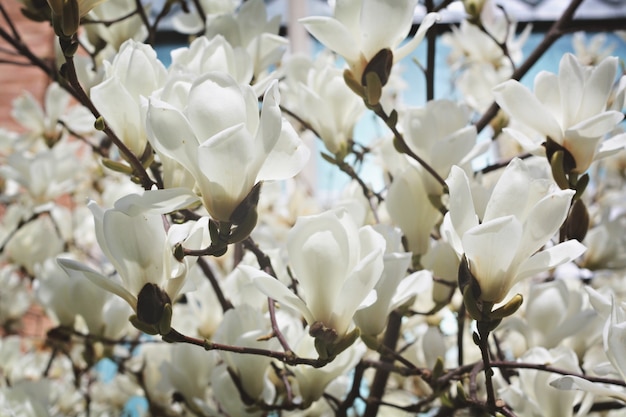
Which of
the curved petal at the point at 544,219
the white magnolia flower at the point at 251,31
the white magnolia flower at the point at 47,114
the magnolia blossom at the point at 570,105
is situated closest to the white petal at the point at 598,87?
the magnolia blossom at the point at 570,105

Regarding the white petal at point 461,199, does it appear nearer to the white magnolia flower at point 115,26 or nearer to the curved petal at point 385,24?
the curved petal at point 385,24

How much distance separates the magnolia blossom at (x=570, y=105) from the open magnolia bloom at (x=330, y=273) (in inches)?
4.7

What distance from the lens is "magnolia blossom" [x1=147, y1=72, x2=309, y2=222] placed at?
253 millimetres

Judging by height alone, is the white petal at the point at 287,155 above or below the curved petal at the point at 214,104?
below

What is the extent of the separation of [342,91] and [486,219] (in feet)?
0.70

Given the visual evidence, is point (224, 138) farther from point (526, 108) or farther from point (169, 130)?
point (526, 108)

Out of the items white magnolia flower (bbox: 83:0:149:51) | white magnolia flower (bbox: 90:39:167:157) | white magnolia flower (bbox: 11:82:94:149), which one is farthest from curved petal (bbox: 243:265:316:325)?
white magnolia flower (bbox: 11:82:94:149)

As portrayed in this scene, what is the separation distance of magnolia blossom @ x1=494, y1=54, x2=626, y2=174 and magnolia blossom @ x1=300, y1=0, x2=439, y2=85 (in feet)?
0.22

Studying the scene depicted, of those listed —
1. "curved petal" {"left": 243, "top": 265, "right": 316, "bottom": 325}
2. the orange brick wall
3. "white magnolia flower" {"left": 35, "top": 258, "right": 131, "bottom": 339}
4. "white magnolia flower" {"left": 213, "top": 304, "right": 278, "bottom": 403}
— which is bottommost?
the orange brick wall

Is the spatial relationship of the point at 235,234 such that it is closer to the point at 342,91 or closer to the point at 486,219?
the point at 486,219

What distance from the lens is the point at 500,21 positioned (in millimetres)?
809

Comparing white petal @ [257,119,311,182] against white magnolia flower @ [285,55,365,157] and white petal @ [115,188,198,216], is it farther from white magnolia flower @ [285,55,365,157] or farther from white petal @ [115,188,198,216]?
white magnolia flower @ [285,55,365,157]

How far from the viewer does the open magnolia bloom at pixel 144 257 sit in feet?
0.91

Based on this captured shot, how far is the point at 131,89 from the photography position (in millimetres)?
327
